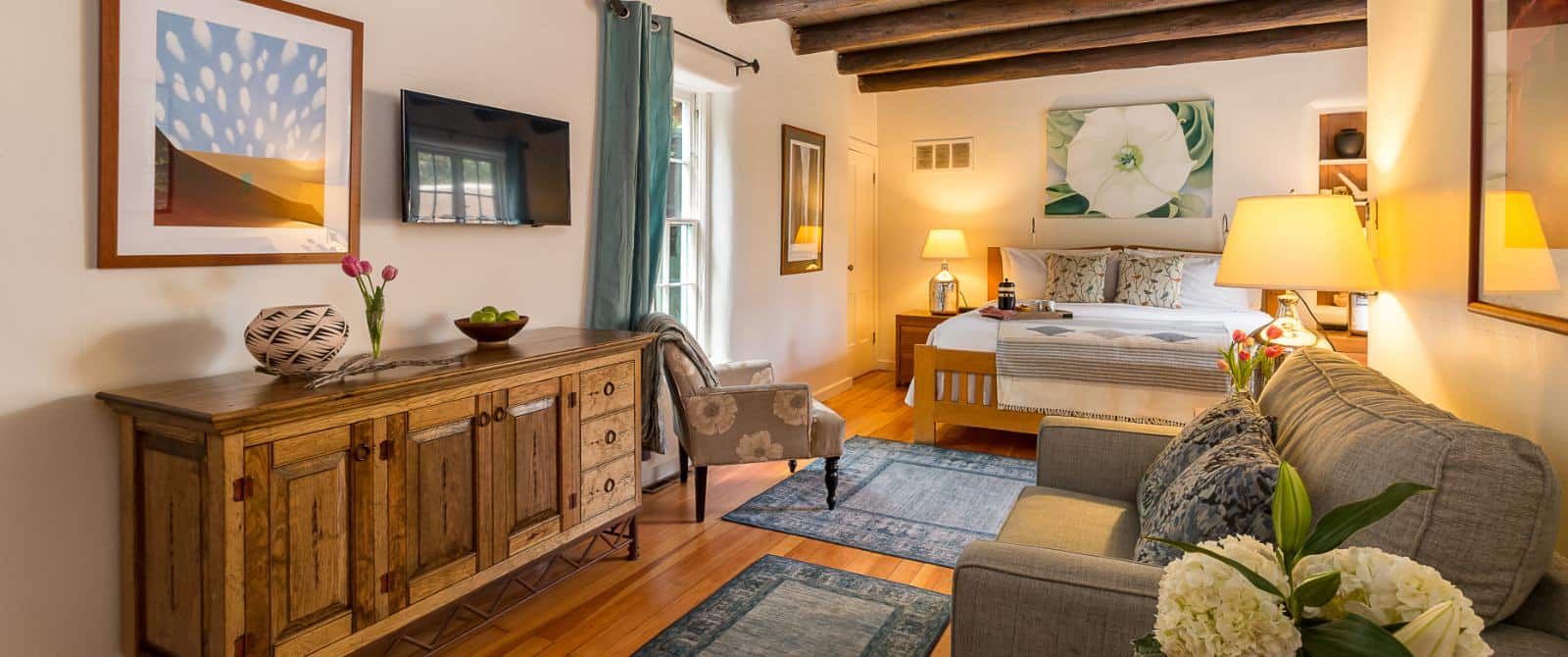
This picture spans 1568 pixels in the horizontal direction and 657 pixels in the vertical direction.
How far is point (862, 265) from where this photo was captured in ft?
22.8

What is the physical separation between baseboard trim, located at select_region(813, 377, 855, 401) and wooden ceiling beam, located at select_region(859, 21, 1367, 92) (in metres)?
2.38

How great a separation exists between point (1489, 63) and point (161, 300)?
2927 mm

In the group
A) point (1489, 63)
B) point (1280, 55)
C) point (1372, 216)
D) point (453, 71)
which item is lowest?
point (1372, 216)

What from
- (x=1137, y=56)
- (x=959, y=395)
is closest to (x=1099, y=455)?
(x=959, y=395)

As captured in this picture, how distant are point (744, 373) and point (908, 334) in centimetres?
250

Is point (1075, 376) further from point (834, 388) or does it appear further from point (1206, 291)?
point (834, 388)

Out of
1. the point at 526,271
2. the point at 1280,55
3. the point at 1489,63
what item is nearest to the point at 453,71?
the point at 526,271

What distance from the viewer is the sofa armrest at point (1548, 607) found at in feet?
3.70

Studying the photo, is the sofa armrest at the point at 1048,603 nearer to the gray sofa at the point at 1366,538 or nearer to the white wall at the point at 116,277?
the gray sofa at the point at 1366,538

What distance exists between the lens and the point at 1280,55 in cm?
577

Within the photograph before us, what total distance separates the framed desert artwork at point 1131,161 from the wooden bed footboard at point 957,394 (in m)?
2.39

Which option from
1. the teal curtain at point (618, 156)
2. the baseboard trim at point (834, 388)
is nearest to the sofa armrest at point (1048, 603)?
the teal curtain at point (618, 156)

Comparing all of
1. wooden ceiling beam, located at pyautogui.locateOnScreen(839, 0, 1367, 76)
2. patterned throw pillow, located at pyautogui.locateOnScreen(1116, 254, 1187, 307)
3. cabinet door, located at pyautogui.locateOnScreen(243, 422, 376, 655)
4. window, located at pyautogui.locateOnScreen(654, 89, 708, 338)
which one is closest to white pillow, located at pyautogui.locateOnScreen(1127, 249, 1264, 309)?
patterned throw pillow, located at pyautogui.locateOnScreen(1116, 254, 1187, 307)

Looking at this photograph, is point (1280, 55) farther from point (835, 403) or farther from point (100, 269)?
point (100, 269)
